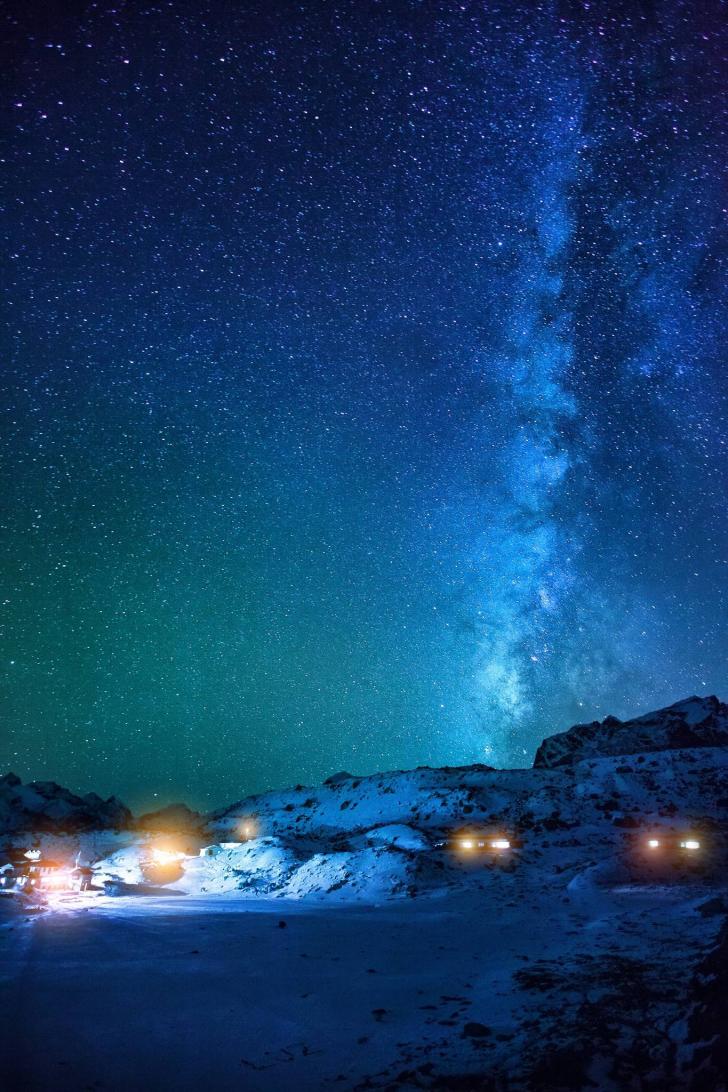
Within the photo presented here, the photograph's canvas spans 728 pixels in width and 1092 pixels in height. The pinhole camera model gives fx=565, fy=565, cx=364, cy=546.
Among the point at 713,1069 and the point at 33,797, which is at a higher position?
the point at 33,797

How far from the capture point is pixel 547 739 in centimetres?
7450

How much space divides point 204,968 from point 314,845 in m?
27.2

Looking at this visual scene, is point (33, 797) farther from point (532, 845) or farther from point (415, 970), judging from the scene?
point (415, 970)

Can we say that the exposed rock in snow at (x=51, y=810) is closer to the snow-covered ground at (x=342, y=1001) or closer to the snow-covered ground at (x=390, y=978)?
the snow-covered ground at (x=390, y=978)

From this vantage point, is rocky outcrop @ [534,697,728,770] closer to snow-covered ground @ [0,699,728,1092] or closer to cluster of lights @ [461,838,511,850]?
cluster of lights @ [461,838,511,850]

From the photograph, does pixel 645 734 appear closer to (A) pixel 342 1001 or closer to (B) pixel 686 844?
(B) pixel 686 844

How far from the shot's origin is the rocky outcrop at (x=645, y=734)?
61.5m

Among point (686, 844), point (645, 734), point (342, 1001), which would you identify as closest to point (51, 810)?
point (645, 734)

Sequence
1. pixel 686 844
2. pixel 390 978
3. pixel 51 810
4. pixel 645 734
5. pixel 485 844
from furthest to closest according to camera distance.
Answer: pixel 51 810
pixel 645 734
pixel 485 844
pixel 686 844
pixel 390 978

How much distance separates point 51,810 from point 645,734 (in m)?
73.4

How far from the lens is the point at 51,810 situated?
72.1 meters

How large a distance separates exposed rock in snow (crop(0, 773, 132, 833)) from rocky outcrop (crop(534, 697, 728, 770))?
5369cm

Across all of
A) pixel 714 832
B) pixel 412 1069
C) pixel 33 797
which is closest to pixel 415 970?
pixel 412 1069

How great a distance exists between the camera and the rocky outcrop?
61516mm
